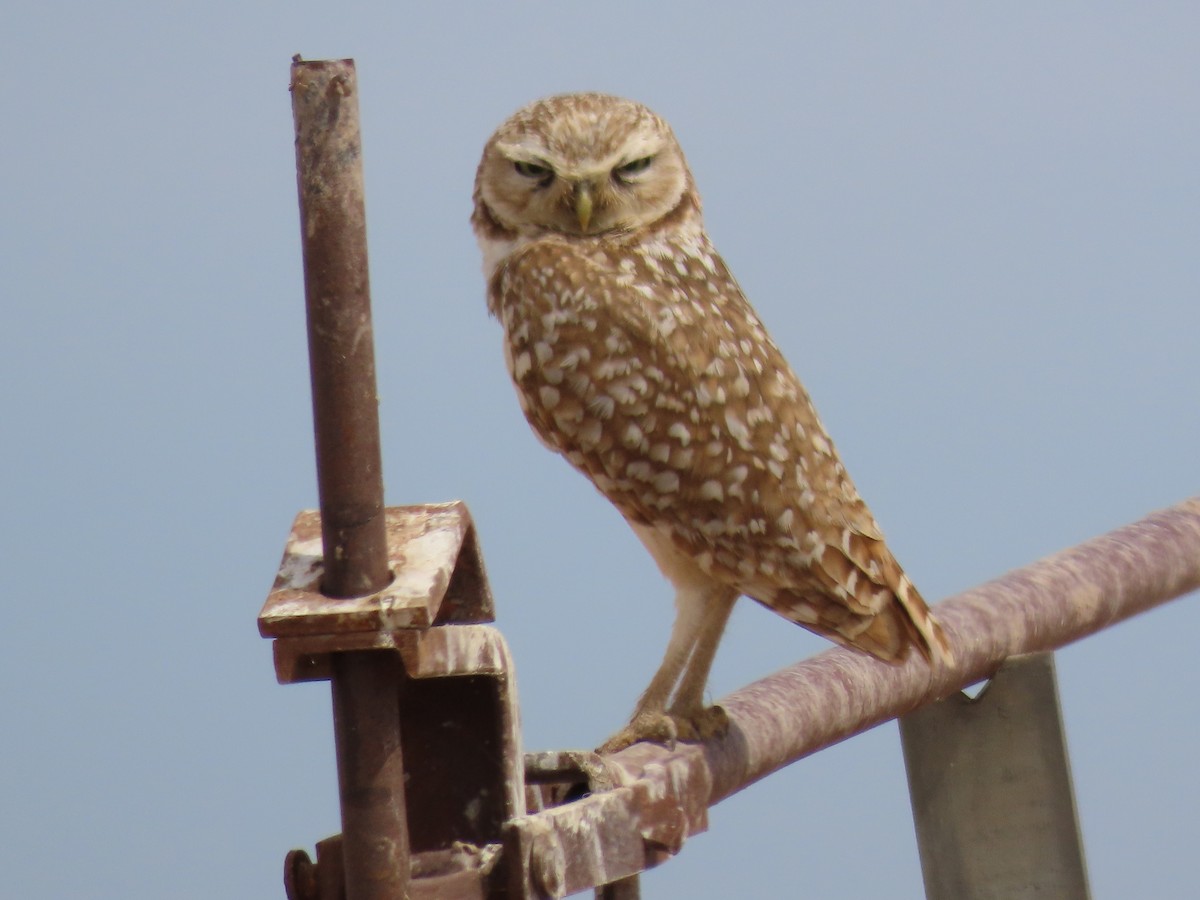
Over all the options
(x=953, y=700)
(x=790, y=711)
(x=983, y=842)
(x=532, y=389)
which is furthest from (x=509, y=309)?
(x=983, y=842)

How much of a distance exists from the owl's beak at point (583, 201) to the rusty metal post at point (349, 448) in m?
Result: 1.28

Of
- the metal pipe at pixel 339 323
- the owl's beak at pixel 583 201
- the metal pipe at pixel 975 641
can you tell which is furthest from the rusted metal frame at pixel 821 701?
the owl's beak at pixel 583 201

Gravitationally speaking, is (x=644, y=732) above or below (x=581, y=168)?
below

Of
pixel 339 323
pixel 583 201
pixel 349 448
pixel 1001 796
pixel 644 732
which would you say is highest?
pixel 583 201

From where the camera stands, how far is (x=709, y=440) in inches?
103

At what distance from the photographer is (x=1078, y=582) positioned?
2.94 meters

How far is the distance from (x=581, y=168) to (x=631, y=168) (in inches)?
4.6

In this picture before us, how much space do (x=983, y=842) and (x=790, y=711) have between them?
1.82 feet

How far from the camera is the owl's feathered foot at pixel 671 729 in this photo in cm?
239

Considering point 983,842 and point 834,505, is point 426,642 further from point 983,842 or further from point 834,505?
point 983,842

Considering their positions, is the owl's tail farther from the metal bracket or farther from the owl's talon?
the metal bracket

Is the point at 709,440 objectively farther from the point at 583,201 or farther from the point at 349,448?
the point at 349,448

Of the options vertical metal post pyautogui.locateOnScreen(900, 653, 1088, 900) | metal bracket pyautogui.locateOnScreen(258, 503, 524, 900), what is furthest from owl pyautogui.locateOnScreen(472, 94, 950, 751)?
metal bracket pyautogui.locateOnScreen(258, 503, 524, 900)

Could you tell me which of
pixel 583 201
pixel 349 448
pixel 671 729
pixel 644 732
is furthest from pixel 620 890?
pixel 583 201
